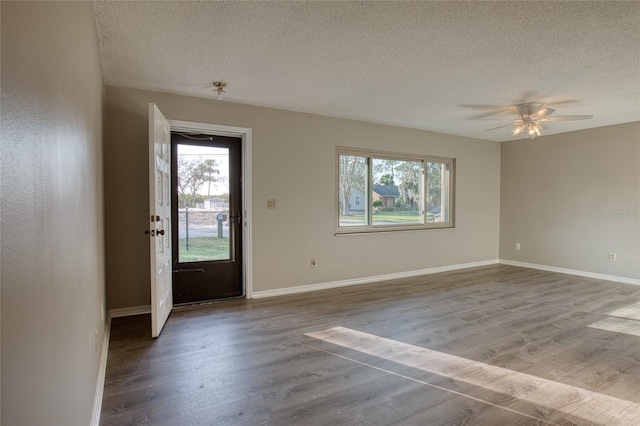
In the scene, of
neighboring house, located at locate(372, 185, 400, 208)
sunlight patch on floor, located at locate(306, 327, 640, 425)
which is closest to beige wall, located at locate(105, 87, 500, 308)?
neighboring house, located at locate(372, 185, 400, 208)

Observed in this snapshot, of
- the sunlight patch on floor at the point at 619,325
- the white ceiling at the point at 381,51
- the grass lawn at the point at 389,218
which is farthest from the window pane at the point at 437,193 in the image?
the sunlight patch on floor at the point at 619,325

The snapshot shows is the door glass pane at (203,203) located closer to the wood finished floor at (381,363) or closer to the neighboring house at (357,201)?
the wood finished floor at (381,363)

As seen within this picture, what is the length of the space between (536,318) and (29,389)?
4.03m

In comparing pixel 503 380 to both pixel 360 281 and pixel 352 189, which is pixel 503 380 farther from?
pixel 352 189

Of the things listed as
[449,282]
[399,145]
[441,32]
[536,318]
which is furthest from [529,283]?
[441,32]

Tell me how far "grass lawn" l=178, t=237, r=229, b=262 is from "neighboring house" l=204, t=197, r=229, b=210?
0.37 meters

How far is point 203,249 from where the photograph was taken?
4.06 m

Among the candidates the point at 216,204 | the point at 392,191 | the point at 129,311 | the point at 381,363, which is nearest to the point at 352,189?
the point at 392,191

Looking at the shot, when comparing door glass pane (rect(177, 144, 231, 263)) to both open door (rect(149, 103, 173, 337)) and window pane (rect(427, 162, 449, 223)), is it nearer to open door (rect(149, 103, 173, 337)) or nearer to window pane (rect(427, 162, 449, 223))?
open door (rect(149, 103, 173, 337))

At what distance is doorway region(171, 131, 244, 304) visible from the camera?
3.92 m

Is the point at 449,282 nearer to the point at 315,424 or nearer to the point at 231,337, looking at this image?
the point at 231,337

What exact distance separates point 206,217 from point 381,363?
8.51ft

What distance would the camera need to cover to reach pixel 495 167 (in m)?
6.49

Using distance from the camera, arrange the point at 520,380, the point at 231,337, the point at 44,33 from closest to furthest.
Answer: the point at 44,33 < the point at 520,380 < the point at 231,337
